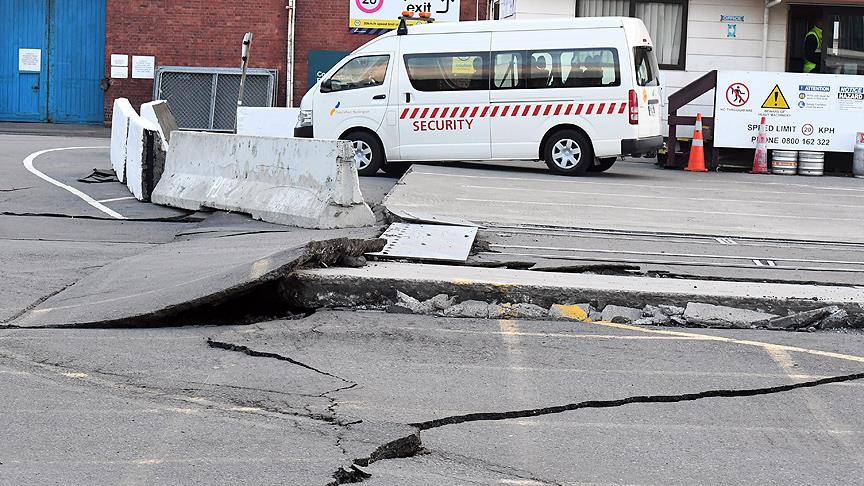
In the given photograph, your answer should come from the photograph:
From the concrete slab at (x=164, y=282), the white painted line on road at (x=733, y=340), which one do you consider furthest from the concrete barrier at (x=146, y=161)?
the white painted line on road at (x=733, y=340)

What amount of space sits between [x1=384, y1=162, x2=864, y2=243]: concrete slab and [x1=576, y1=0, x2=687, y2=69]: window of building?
4660mm

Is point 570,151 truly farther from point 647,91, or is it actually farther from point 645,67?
point 645,67

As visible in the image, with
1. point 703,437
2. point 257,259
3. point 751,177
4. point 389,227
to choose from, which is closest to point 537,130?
point 751,177

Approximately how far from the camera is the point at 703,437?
209 inches

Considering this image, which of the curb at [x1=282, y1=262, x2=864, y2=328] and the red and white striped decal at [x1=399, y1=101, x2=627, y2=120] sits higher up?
the red and white striped decal at [x1=399, y1=101, x2=627, y2=120]

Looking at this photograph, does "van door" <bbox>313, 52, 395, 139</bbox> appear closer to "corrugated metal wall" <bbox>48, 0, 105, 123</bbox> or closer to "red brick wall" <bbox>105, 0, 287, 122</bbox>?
"red brick wall" <bbox>105, 0, 287, 122</bbox>

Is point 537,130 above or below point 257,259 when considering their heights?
above

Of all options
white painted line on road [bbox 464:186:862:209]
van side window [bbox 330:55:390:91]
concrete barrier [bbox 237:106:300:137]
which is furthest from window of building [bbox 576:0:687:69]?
white painted line on road [bbox 464:186:862:209]

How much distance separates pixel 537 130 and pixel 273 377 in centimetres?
1261

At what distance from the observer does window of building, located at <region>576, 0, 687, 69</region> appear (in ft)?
77.4

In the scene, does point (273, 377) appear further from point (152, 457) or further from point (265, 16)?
point (265, 16)

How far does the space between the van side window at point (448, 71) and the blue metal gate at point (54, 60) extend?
15.1m

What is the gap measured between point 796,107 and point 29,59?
19.9 metres

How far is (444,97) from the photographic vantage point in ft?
60.0
